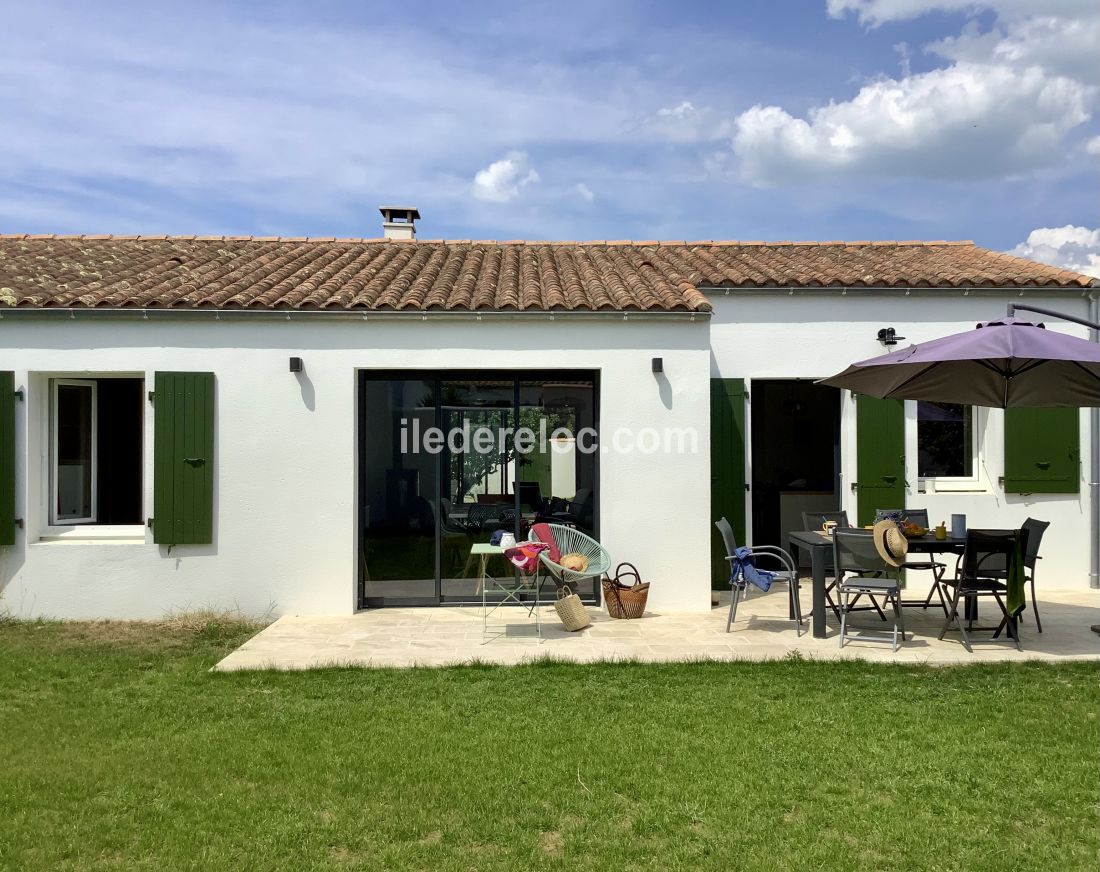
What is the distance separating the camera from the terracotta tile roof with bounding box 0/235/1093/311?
8.80 meters

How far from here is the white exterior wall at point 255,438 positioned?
8.61 m

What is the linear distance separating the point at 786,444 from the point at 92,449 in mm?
10603

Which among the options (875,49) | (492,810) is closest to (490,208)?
(875,49)

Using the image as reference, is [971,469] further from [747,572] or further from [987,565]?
[747,572]

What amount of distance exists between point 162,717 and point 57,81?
8536mm

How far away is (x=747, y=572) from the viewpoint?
766 cm

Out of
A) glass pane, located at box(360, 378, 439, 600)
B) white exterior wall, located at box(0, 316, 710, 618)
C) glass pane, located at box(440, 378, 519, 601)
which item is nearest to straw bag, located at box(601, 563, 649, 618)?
white exterior wall, located at box(0, 316, 710, 618)

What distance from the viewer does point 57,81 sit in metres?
10.2

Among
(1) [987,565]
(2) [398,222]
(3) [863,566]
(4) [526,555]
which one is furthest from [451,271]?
(1) [987,565]

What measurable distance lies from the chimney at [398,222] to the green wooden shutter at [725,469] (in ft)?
20.1

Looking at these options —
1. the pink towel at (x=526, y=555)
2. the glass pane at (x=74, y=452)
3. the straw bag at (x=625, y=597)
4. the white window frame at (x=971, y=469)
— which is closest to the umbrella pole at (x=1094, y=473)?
the white window frame at (x=971, y=469)

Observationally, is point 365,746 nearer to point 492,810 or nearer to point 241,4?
point 492,810

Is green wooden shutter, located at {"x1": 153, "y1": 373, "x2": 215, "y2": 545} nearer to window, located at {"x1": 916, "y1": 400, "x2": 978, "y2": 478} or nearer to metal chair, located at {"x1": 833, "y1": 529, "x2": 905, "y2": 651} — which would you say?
metal chair, located at {"x1": 833, "y1": 529, "x2": 905, "y2": 651}

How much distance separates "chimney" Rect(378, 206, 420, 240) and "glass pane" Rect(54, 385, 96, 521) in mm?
5703
